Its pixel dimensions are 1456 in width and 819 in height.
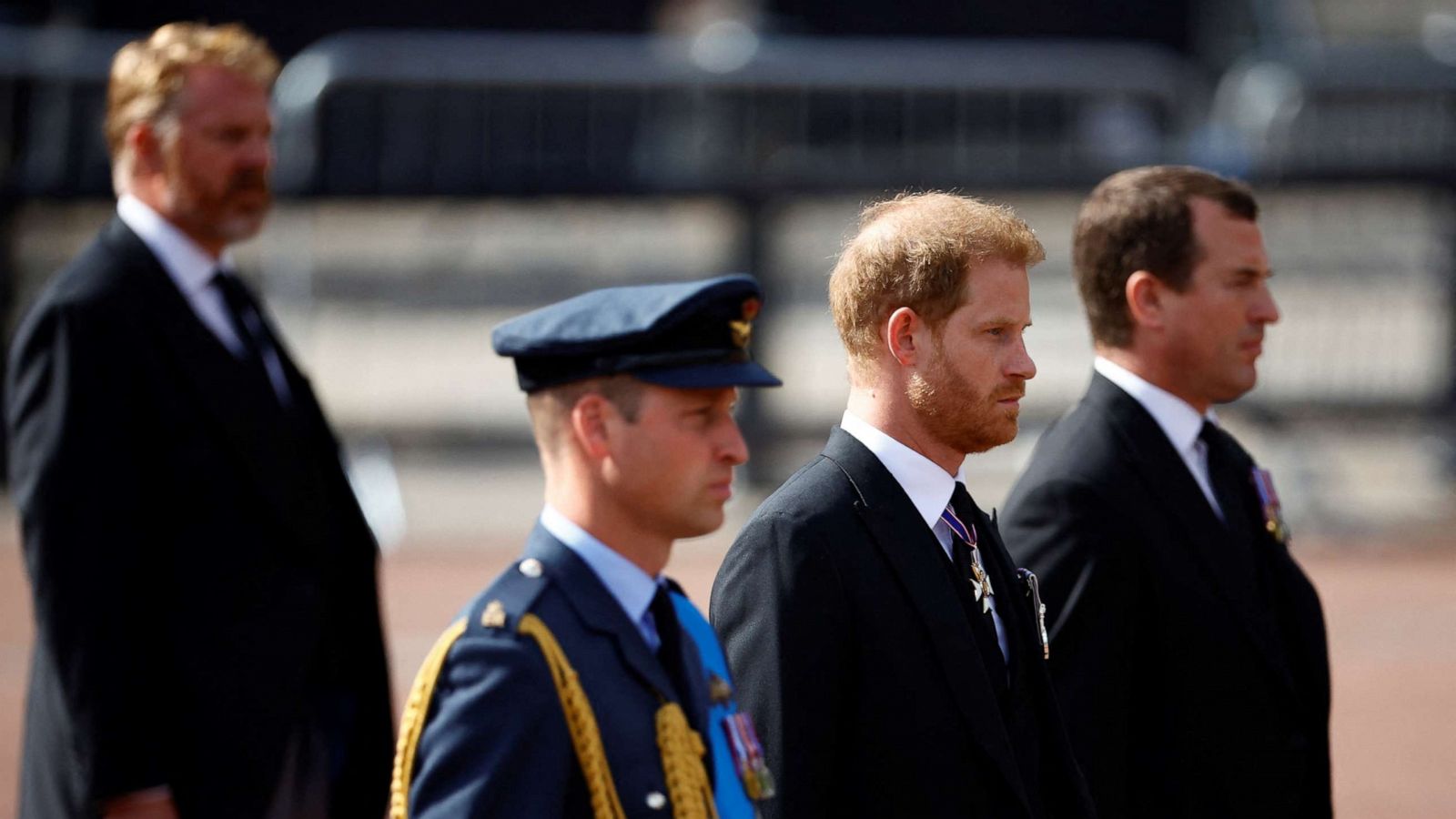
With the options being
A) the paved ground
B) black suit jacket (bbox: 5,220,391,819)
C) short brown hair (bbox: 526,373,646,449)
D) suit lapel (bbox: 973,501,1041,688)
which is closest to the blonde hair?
black suit jacket (bbox: 5,220,391,819)

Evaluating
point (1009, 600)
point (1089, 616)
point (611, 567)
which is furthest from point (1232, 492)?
point (611, 567)

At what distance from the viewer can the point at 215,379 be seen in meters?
3.07

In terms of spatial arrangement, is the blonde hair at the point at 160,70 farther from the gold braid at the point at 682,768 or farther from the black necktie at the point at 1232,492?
the black necktie at the point at 1232,492

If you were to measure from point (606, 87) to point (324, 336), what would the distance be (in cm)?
218

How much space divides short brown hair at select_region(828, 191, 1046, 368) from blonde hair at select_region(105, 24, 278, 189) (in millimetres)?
1216

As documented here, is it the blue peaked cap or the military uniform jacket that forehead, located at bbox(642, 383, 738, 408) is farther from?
the military uniform jacket

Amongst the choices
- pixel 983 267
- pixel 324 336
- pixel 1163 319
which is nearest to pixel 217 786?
pixel 983 267

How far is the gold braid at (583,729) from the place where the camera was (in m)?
2.07

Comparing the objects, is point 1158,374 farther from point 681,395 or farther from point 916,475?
point 681,395

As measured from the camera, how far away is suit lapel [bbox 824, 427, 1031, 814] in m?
2.52

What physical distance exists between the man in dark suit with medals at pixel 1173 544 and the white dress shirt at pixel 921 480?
385 mm

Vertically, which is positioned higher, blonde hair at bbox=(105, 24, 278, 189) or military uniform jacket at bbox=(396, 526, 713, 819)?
blonde hair at bbox=(105, 24, 278, 189)

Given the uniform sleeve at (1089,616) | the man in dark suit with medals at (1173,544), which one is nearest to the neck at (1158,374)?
the man in dark suit with medals at (1173,544)

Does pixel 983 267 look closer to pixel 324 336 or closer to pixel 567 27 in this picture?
pixel 324 336
